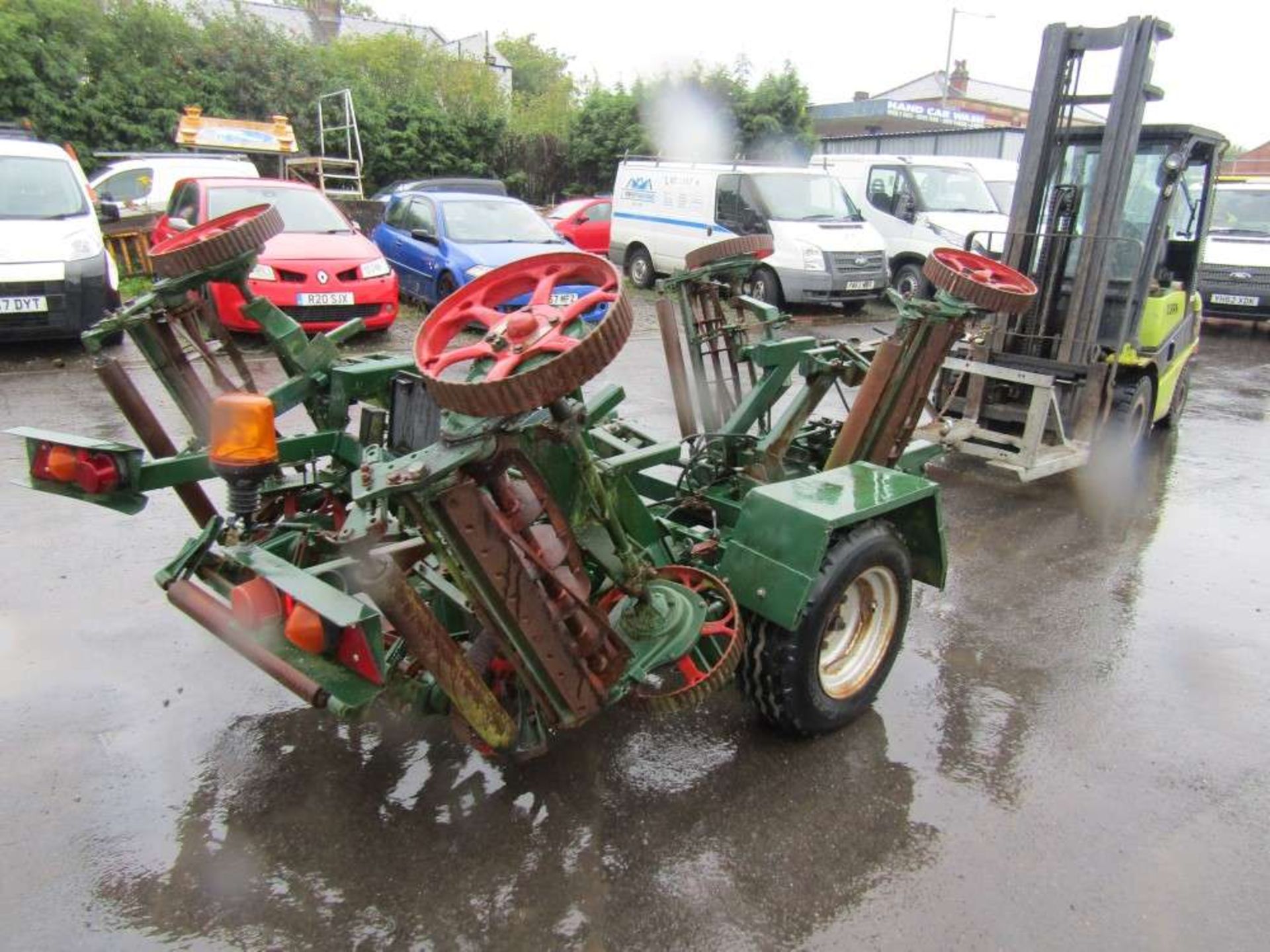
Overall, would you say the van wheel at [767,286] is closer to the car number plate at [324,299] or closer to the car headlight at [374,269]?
the car headlight at [374,269]

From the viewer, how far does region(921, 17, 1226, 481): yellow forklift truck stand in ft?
19.7

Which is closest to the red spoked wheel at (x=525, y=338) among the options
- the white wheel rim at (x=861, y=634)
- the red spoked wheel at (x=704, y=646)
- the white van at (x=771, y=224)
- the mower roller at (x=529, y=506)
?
the mower roller at (x=529, y=506)

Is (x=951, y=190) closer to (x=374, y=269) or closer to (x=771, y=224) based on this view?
(x=771, y=224)

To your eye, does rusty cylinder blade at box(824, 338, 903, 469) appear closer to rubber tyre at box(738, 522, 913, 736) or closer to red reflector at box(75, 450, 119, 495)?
rubber tyre at box(738, 522, 913, 736)

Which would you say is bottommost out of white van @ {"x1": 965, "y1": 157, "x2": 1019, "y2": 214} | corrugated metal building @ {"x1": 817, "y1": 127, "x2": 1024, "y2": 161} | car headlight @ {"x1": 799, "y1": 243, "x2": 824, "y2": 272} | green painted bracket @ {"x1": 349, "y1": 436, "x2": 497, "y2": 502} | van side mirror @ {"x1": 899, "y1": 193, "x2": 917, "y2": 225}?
car headlight @ {"x1": 799, "y1": 243, "x2": 824, "y2": 272}

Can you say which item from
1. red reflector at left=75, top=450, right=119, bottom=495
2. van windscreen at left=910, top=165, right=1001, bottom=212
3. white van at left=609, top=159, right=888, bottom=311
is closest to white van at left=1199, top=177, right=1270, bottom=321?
van windscreen at left=910, top=165, right=1001, bottom=212

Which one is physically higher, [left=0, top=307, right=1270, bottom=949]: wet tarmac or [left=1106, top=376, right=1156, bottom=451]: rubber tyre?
[left=1106, top=376, right=1156, bottom=451]: rubber tyre

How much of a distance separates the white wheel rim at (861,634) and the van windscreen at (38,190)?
28.3ft

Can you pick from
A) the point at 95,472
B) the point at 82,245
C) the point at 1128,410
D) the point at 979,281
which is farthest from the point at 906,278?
the point at 95,472

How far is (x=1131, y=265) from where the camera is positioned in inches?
256

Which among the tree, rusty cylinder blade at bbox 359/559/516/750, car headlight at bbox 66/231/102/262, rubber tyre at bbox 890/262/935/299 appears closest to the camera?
rusty cylinder blade at bbox 359/559/516/750

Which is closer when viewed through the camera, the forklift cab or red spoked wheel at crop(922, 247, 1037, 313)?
red spoked wheel at crop(922, 247, 1037, 313)

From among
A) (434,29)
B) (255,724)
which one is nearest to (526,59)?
(434,29)

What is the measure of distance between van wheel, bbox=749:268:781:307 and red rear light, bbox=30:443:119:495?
1086cm
